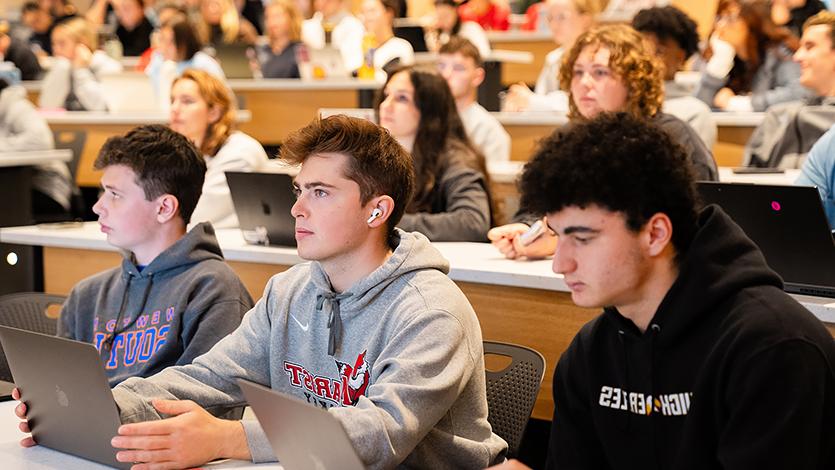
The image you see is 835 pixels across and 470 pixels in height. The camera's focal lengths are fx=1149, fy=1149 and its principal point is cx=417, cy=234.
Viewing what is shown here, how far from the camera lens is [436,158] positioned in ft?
12.3

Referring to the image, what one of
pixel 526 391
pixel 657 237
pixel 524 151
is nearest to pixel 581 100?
pixel 526 391

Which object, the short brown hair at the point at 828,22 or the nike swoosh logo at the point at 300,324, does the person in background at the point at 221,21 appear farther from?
the nike swoosh logo at the point at 300,324

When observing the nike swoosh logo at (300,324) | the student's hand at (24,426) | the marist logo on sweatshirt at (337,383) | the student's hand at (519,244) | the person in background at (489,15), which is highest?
the person in background at (489,15)

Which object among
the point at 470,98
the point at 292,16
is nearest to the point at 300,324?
the point at 470,98

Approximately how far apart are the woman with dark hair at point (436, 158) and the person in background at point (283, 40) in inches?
167

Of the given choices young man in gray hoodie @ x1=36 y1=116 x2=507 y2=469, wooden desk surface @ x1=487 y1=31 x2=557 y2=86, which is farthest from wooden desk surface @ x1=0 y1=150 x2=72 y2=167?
young man in gray hoodie @ x1=36 y1=116 x2=507 y2=469

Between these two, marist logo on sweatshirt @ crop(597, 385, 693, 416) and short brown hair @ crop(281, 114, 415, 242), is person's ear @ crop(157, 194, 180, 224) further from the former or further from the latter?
marist logo on sweatshirt @ crop(597, 385, 693, 416)

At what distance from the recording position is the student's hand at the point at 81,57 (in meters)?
8.29

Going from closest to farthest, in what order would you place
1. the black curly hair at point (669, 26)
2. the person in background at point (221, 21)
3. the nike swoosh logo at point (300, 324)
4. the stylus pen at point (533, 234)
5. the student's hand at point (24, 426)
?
the student's hand at point (24, 426), the nike swoosh logo at point (300, 324), the stylus pen at point (533, 234), the black curly hair at point (669, 26), the person in background at point (221, 21)

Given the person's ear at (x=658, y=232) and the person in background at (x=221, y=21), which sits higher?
the person in background at (x=221, y=21)

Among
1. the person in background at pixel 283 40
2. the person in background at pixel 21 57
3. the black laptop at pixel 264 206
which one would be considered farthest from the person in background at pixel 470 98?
the person in background at pixel 21 57

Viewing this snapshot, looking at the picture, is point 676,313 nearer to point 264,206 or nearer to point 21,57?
point 264,206

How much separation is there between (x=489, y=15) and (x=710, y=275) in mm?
7923

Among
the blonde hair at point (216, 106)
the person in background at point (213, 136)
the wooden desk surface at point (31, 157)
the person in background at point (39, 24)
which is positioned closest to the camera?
the person in background at point (213, 136)
